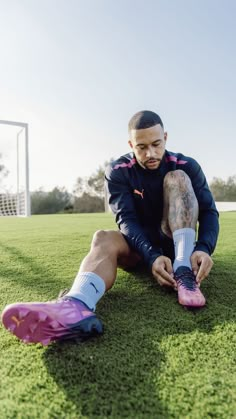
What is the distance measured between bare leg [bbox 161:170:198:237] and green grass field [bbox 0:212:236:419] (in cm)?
33

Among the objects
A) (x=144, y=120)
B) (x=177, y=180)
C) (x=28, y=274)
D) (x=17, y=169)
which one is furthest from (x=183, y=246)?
(x=17, y=169)

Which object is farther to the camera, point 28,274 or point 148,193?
point 28,274

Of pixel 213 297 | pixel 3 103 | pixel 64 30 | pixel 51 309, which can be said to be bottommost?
pixel 213 297

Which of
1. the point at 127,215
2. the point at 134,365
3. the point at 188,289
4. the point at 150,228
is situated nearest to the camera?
the point at 134,365

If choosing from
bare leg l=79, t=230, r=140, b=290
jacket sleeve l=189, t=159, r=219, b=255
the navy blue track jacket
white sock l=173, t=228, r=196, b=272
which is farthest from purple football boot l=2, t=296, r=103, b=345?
jacket sleeve l=189, t=159, r=219, b=255

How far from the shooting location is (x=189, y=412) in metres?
0.73

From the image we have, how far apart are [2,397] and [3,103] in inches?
484

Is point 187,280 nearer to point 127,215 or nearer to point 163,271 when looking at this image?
point 163,271

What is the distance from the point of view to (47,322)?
103cm

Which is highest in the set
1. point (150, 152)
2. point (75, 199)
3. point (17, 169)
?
point (17, 169)

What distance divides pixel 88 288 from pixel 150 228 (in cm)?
70

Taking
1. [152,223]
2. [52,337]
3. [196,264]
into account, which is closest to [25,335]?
[52,337]

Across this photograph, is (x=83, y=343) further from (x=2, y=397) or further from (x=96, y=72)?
(x=96, y=72)

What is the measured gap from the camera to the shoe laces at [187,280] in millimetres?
1411
